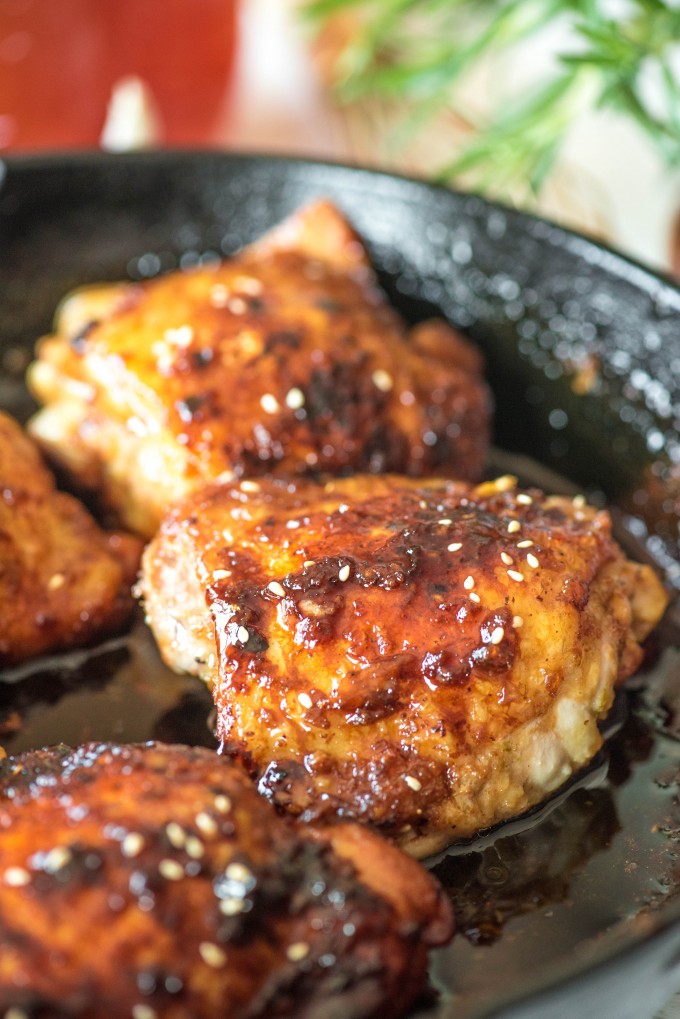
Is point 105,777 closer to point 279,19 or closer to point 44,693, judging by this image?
point 44,693

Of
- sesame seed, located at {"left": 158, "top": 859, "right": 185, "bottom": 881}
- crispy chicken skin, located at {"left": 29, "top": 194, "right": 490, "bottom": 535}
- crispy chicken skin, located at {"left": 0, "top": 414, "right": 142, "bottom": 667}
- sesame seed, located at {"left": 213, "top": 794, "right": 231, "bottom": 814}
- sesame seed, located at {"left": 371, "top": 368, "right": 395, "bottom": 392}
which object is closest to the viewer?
sesame seed, located at {"left": 158, "top": 859, "right": 185, "bottom": 881}

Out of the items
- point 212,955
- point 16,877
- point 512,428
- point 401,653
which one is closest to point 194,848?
point 212,955

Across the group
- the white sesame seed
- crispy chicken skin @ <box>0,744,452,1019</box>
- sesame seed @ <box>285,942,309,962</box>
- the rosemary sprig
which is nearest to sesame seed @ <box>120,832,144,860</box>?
crispy chicken skin @ <box>0,744,452,1019</box>

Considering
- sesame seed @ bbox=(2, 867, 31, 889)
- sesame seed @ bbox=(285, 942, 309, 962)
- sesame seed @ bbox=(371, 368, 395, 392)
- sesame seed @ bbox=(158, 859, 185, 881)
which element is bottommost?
sesame seed @ bbox=(285, 942, 309, 962)

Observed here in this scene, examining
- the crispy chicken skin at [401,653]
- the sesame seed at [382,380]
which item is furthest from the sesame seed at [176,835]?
the sesame seed at [382,380]

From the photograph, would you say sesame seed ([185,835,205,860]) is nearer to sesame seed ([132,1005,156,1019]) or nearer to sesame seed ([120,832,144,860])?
sesame seed ([120,832,144,860])

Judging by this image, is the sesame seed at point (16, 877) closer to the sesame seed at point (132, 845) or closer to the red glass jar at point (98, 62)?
the sesame seed at point (132, 845)
